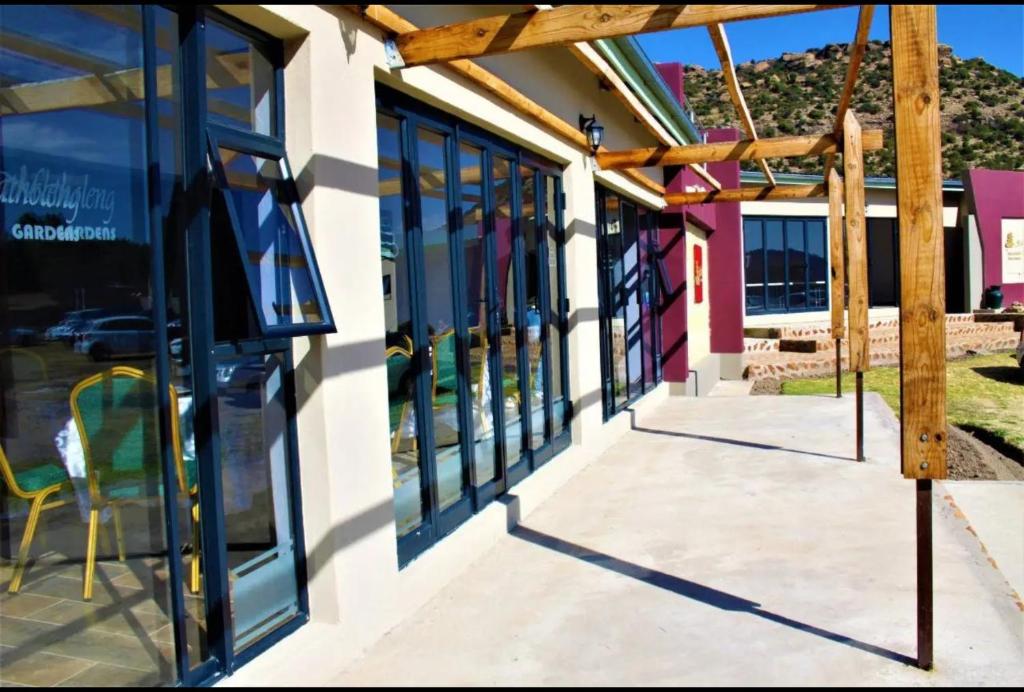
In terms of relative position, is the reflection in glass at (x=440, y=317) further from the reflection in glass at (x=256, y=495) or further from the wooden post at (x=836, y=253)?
the wooden post at (x=836, y=253)

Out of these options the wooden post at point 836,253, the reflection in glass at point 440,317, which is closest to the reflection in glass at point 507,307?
the reflection in glass at point 440,317

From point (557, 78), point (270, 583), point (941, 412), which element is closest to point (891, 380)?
point (557, 78)

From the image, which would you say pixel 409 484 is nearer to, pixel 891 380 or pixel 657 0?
pixel 657 0

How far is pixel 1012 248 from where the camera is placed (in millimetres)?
24297

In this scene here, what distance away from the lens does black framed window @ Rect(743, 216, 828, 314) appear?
22.2m

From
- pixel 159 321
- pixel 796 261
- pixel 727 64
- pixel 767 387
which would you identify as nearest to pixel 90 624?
pixel 159 321

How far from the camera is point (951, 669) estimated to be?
3.53 meters

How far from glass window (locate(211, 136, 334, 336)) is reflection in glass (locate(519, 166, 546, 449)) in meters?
3.27

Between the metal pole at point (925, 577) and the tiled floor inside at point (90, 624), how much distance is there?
2.85 metres

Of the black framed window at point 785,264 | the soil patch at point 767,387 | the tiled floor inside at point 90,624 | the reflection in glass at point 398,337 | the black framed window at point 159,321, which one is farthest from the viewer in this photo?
the black framed window at point 785,264

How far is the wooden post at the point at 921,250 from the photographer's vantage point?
3502mm

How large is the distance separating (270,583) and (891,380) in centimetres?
1396

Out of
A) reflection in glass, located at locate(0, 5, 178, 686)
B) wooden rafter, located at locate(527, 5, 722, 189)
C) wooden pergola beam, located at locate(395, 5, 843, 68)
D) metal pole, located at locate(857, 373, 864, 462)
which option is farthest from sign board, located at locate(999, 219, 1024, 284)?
reflection in glass, located at locate(0, 5, 178, 686)

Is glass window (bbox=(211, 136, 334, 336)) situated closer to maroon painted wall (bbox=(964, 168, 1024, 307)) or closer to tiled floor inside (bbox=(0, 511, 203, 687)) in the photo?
tiled floor inside (bbox=(0, 511, 203, 687))
